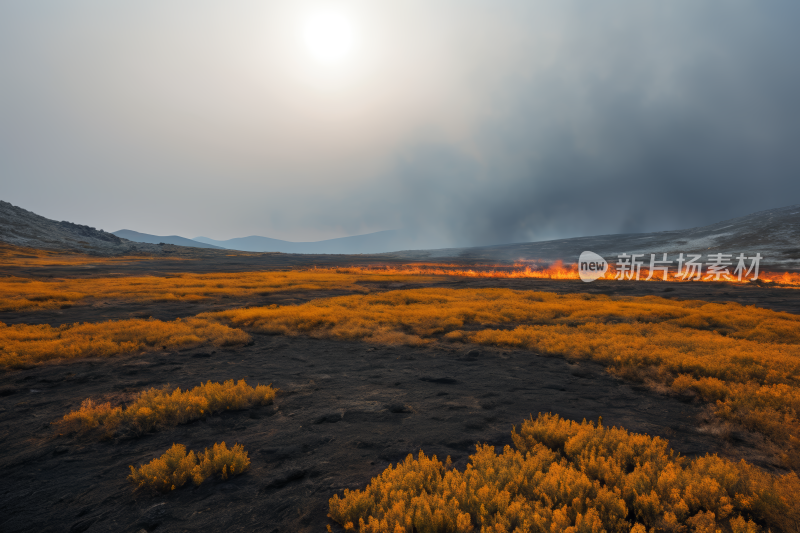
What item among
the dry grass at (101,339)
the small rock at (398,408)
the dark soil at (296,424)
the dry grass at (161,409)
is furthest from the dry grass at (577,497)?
the dry grass at (101,339)

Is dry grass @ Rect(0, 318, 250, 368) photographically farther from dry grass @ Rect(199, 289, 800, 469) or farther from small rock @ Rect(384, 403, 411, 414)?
small rock @ Rect(384, 403, 411, 414)

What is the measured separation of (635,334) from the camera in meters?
13.4

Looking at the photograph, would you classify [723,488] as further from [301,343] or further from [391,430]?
[301,343]

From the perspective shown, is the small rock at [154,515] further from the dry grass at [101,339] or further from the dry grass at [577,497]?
the dry grass at [101,339]

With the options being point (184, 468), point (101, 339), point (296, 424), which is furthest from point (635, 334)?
point (101, 339)

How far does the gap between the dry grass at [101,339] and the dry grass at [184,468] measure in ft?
27.7

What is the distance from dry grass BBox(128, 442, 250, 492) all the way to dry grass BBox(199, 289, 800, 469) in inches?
342

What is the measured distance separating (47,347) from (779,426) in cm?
1888

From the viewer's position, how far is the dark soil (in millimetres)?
4477

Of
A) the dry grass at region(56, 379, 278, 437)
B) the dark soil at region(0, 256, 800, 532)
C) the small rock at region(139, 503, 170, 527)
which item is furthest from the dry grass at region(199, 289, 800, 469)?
the small rock at region(139, 503, 170, 527)

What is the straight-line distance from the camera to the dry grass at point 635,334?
7.26 metres

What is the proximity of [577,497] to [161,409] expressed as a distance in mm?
7483

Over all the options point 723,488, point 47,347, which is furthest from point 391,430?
point 47,347

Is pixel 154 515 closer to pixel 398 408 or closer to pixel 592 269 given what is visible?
pixel 398 408
